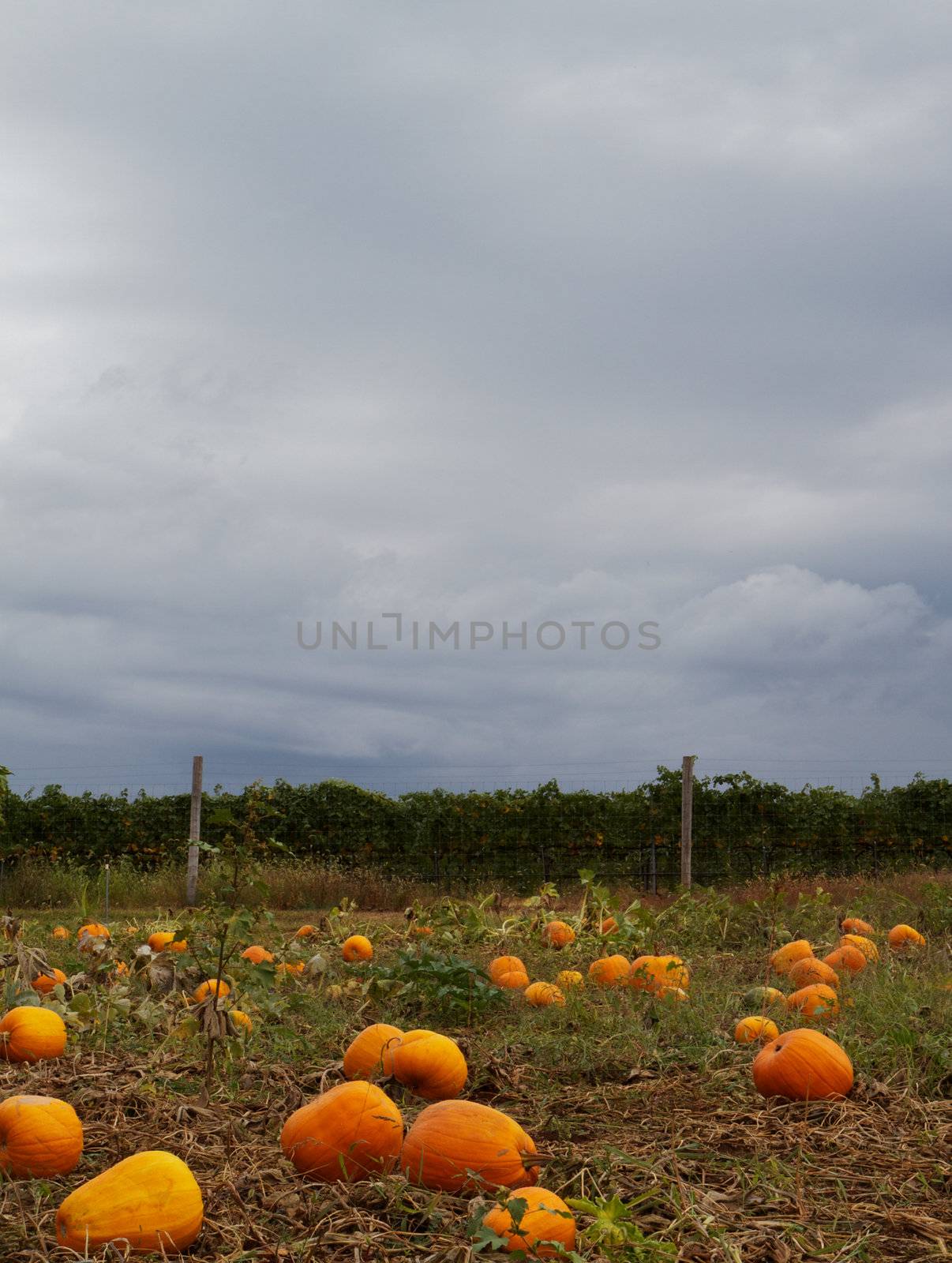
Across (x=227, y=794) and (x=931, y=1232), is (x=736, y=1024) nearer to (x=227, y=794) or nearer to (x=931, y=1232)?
(x=931, y=1232)

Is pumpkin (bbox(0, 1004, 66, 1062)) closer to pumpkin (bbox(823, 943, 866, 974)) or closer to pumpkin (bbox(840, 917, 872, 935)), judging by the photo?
pumpkin (bbox(823, 943, 866, 974))

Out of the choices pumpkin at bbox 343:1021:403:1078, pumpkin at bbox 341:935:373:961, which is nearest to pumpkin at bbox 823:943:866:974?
pumpkin at bbox 341:935:373:961

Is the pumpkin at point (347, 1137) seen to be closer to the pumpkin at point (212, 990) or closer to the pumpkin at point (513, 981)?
the pumpkin at point (212, 990)

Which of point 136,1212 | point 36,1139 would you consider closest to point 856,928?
point 36,1139

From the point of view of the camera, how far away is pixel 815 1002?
4.83 meters

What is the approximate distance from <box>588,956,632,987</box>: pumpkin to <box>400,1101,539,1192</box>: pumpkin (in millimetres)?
3091

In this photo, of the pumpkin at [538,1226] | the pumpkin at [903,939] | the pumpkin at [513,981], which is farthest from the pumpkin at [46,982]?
the pumpkin at [903,939]

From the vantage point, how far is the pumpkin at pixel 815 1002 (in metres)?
4.68

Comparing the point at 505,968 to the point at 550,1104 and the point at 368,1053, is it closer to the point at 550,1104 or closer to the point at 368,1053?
the point at 550,1104

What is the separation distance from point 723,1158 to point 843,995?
2272 millimetres

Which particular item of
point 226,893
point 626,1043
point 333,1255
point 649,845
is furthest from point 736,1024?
point 649,845

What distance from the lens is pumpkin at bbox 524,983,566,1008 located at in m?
5.26

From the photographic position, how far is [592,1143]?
317cm

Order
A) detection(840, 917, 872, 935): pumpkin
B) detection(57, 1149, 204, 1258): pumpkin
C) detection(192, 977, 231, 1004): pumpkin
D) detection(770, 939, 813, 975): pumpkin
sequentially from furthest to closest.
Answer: detection(840, 917, 872, 935): pumpkin
detection(770, 939, 813, 975): pumpkin
detection(192, 977, 231, 1004): pumpkin
detection(57, 1149, 204, 1258): pumpkin
